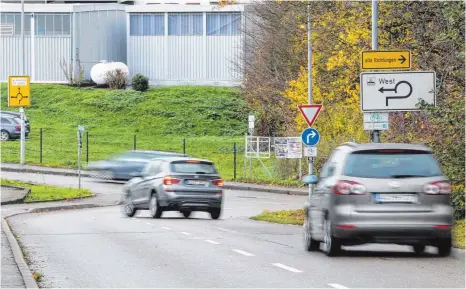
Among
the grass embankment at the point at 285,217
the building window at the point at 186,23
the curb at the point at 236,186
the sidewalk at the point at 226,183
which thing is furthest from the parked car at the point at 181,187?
the building window at the point at 186,23

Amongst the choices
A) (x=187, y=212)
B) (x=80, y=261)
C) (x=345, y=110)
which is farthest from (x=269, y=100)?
(x=80, y=261)

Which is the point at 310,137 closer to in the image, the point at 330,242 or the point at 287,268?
the point at 330,242

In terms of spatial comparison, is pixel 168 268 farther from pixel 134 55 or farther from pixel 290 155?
pixel 134 55

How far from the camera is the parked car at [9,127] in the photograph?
66625 millimetres

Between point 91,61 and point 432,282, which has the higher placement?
point 91,61

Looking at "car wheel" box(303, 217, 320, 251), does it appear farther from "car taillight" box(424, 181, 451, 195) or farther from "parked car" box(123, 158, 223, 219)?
"parked car" box(123, 158, 223, 219)

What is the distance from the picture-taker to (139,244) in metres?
20.6

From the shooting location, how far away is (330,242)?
57.0 ft

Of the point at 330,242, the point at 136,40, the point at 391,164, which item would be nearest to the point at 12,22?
the point at 136,40

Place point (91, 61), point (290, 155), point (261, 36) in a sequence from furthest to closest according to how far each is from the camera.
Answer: point (91, 61) → point (261, 36) → point (290, 155)

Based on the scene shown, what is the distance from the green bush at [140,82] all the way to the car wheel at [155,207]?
2115 inches

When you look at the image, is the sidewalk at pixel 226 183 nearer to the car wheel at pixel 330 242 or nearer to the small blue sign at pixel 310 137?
the small blue sign at pixel 310 137

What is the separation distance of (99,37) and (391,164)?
71.6m

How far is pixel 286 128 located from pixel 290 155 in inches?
478
